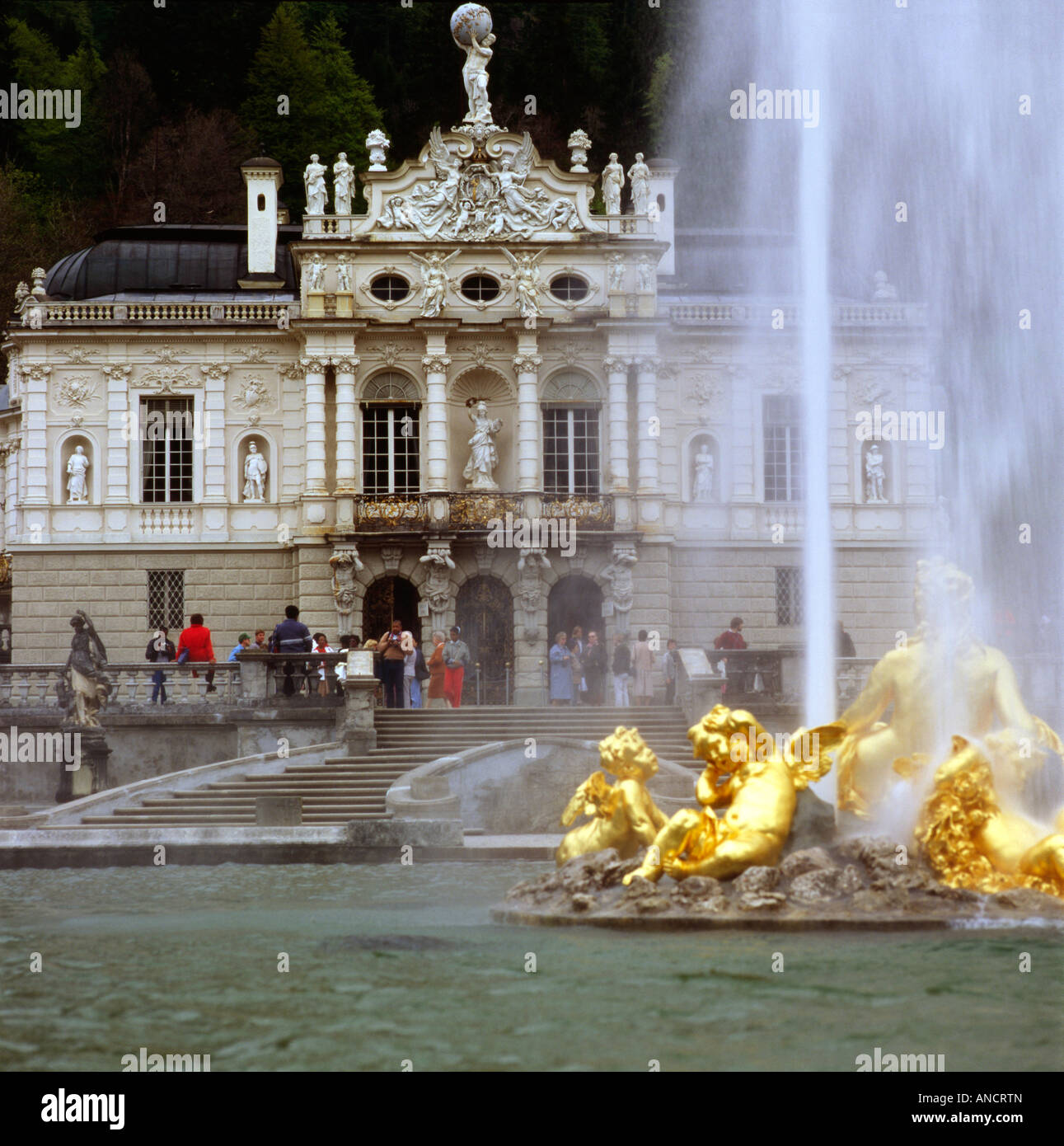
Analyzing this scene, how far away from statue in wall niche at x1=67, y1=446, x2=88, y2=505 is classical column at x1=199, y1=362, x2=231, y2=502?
2.71 metres

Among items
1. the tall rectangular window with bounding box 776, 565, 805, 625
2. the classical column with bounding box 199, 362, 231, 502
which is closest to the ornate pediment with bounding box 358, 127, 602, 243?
the classical column with bounding box 199, 362, 231, 502

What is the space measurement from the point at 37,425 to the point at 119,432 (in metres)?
1.87

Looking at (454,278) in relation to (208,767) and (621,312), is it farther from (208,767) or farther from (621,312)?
(208,767)

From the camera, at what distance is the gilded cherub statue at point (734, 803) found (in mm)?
11953

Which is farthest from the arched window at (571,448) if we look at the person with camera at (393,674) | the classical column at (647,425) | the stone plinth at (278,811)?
the stone plinth at (278,811)

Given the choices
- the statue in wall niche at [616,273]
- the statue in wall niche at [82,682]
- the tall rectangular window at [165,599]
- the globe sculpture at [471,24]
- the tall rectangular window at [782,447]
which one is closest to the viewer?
the statue in wall niche at [82,682]

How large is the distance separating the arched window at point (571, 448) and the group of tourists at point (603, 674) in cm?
699

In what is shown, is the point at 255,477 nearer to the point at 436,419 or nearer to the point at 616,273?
the point at 436,419

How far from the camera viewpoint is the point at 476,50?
42062 mm

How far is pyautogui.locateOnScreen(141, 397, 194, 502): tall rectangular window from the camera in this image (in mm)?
41531

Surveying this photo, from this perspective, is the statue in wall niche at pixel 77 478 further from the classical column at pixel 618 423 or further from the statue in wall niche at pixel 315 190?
the classical column at pixel 618 423

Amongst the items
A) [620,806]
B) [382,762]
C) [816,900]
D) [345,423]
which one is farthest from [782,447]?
[816,900]

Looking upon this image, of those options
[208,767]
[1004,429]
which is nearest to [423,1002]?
Answer: [208,767]

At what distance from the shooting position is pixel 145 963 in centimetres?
1127
